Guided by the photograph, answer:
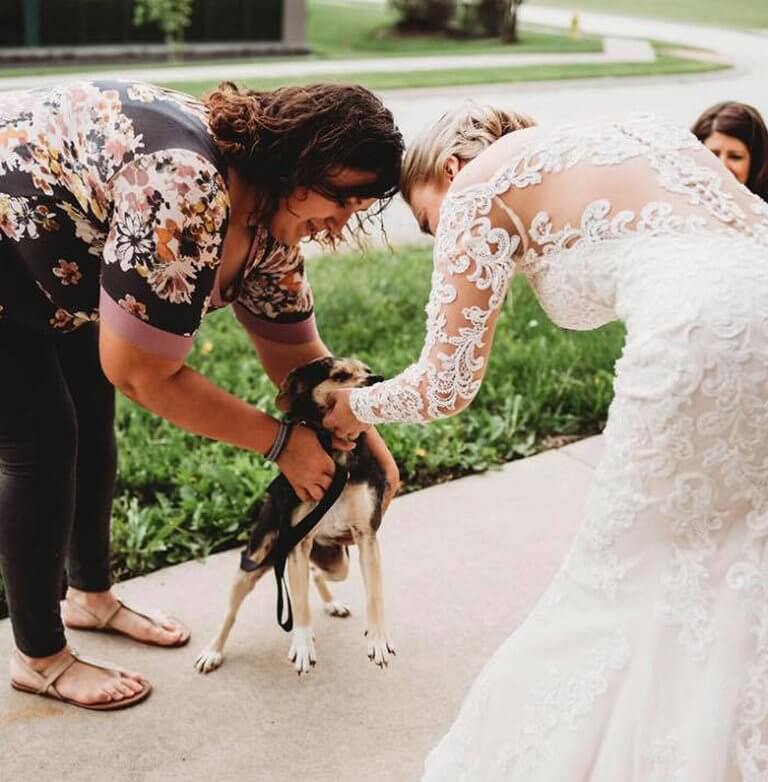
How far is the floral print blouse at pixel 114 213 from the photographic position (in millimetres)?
2201

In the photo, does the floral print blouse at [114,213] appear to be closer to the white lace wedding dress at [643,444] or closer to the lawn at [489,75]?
the white lace wedding dress at [643,444]

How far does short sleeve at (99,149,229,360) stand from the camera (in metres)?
2.19

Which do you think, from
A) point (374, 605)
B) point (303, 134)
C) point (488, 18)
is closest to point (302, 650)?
point (374, 605)

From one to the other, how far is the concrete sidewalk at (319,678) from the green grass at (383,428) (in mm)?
252

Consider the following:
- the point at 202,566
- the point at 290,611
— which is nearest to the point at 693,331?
the point at 290,611

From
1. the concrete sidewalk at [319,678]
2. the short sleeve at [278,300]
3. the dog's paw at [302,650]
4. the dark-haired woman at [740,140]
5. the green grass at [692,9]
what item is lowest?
the concrete sidewalk at [319,678]

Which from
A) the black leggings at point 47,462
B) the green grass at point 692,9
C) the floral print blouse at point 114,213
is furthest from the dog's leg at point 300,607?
the green grass at point 692,9

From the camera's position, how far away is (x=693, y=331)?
2018 mm

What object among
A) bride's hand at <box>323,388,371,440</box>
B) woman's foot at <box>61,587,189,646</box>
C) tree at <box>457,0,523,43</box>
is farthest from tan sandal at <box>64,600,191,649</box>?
tree at <box>457,0,523,43</box>

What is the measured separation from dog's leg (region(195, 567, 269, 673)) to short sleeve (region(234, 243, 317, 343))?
0.67 metres

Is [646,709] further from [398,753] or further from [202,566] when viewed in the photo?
[202,566]

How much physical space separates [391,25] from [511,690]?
31.0 metres

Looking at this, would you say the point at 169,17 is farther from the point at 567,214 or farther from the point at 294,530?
the point at 567,214

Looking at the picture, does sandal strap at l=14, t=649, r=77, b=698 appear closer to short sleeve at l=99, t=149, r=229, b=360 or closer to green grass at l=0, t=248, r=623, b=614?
green grass at l=0, t=248, r=623, b=614
